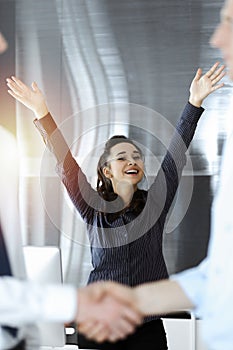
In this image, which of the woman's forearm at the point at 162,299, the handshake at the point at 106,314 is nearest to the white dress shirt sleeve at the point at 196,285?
the woman's forearm at the point at 162,299

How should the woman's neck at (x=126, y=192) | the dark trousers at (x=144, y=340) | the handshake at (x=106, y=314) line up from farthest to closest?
the woman's neck at (x=126, y=192)
the dark trousers at (x=144, y=340)
the handshake at (x=106, y=314)

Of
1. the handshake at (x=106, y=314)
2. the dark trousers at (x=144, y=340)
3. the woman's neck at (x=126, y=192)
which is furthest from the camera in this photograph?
the woman's neck at (x=126, y=192)

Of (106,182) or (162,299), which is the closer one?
(162,299)

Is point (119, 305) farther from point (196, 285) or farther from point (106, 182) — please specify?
point (106, 182)

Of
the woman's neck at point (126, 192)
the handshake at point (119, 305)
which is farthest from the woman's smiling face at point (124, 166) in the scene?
the handshake at point (119, 305)

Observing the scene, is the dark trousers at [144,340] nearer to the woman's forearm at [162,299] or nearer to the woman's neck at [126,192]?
the woman's neck at [126,192]

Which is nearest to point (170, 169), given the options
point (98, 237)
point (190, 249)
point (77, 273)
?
point (98, 237)

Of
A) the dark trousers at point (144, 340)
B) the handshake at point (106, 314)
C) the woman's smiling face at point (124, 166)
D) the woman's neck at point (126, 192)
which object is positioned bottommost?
the dark trousers at point (144, 340)

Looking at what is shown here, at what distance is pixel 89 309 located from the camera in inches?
56.4

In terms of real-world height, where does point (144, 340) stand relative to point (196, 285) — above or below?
below

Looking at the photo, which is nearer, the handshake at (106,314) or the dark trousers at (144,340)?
the handshake at (106,314)

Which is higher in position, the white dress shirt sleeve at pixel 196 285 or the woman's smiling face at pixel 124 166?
the woman's smiling face at pixel 124 166

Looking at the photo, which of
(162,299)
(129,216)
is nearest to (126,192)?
(129,216)

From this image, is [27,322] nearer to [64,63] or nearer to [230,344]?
[230,344]
